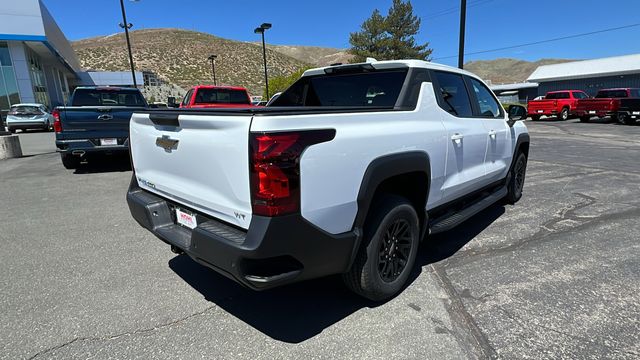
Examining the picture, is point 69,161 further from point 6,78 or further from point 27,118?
point 6,78

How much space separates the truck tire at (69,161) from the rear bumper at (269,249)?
770 centimetres

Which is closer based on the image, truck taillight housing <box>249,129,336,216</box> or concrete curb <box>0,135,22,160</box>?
truck taillight housing <box>249,129,336,216</box>

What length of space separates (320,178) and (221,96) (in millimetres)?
11108

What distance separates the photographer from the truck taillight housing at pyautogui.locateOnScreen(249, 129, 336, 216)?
6.75 feet

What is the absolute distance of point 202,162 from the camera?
2.43 meters

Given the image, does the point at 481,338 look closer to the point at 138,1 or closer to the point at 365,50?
the point at 138,1

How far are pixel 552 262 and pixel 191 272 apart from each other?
11.5ft

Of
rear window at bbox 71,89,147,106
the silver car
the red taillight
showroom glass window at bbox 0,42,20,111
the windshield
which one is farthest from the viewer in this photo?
showroom glass window at bbox 0,42,20,111

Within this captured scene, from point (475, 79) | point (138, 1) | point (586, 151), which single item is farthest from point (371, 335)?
point (138, 1)

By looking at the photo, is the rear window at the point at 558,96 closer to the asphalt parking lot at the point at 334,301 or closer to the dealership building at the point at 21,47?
the asphalt parking lot at the point at 334,301

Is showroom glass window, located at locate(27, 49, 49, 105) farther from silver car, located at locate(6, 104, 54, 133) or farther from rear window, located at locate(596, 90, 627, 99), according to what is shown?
rear window, located at locate(596, 90, 627, 99)

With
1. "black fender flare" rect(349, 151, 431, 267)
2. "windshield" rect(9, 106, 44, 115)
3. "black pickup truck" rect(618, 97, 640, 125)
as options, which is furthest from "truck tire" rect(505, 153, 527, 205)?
"windshield" rect(9, 106, 44, 115)

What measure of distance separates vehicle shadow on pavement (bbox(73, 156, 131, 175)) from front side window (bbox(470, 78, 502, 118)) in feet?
25.4

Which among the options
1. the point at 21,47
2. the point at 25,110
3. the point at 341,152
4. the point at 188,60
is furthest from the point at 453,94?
the point at 188,60
